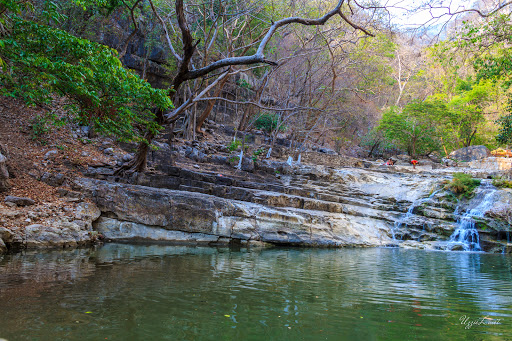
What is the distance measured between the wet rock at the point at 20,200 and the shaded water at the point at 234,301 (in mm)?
1934

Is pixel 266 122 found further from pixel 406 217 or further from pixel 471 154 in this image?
pixel 471 154

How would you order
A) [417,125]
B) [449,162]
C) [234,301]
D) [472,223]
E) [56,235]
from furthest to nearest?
[417,125] → [449,162] → [472,223] → [56,235] → [234,301]

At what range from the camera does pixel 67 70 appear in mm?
5523

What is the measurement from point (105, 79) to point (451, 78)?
39281 mm

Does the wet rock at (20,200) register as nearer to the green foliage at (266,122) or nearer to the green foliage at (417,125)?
the green foliage at (266,122)

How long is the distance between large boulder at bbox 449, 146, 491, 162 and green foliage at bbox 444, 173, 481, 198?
13.0 meters

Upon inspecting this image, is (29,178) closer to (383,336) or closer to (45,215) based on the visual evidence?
(45,215)

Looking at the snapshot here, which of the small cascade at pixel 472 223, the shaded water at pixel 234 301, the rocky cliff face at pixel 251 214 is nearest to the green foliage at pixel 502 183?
the small cascade at pixel 472 223

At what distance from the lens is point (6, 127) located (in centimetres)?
1155

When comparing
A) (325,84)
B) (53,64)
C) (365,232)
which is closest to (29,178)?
(53,64)

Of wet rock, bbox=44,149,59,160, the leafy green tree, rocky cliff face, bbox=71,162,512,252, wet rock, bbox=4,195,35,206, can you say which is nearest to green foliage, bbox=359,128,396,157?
the leafy green tree

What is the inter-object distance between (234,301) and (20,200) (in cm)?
671

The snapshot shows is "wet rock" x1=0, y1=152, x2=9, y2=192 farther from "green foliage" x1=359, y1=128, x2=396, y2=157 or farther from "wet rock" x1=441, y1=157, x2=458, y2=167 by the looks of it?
"green foliage" x1=359, y1=128, x2=396, y2=157

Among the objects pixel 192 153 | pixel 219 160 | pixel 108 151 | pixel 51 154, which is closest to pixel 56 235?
pixel 51 154
